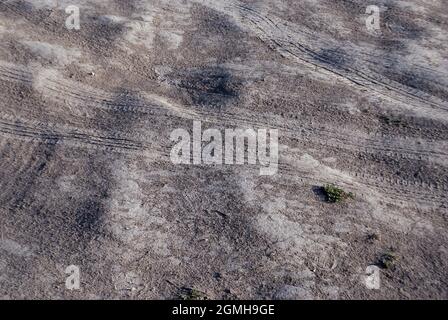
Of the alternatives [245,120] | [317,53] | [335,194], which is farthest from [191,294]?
[317,53]

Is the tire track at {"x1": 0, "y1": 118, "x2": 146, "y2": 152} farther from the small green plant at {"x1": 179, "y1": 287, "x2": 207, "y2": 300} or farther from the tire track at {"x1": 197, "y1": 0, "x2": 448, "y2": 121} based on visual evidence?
the tire track at {"x1": 197, "y1": 0, "x2": 448, "y2": 121}

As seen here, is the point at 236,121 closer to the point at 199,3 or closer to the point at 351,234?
the point at 351,234

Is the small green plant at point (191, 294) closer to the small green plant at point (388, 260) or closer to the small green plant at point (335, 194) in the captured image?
the small green plant at point (388, 260)

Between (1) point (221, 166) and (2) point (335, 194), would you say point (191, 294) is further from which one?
(2) point (335, 194)

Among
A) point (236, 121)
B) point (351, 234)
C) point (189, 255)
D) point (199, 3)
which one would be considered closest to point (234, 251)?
point (189, 255)

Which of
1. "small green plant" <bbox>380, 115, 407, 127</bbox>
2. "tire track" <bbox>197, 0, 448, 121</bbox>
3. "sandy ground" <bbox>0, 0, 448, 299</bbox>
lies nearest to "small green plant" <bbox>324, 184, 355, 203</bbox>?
"sandy ground" <bbox>0, 0, 448, 299</bbox>

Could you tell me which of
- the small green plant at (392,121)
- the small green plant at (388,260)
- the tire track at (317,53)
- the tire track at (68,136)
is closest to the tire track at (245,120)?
the small green plant at (392,121)
